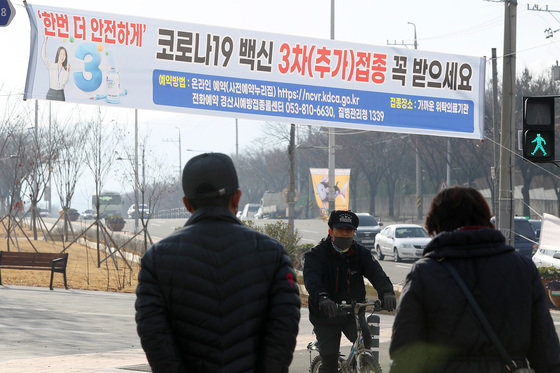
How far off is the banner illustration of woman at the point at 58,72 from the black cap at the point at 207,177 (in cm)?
865

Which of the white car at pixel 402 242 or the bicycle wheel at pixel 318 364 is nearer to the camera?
the bicycle wheel at pixel 318 364

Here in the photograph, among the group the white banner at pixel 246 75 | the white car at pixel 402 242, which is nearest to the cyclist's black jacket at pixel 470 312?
the white banner at pixel 246 75

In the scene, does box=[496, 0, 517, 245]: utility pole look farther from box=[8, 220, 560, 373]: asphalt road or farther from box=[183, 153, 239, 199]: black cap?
box=[183, 153, 239, 199]: black cap

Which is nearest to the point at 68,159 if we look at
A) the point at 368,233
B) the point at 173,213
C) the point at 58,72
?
the point at 368,233

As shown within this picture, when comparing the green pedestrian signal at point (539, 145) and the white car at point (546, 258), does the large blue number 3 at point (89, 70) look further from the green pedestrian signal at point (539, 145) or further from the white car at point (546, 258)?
the white car at point (546, 258)

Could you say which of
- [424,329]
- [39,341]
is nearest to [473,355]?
[424,329]

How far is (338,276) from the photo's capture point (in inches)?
267

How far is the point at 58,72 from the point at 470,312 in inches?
377

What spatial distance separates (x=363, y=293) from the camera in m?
6.83

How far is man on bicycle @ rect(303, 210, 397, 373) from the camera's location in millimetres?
6660

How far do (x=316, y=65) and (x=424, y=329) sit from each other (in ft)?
32.7

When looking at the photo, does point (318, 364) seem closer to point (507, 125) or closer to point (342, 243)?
point (342, 243)

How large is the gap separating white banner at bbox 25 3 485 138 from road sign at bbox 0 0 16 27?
5.79 metres

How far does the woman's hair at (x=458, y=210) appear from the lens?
135 inches
